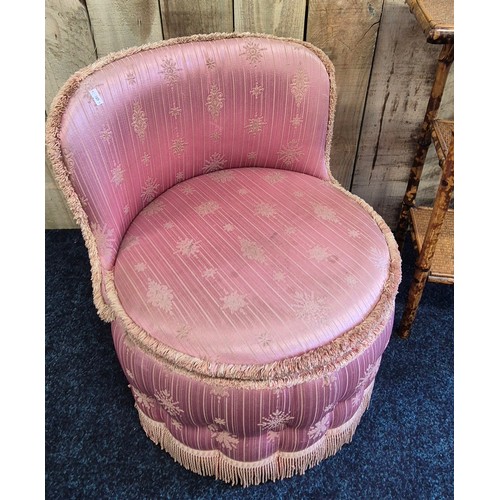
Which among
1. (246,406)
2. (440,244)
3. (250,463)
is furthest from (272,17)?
(250,463)

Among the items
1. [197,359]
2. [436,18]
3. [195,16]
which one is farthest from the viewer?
[195,16]

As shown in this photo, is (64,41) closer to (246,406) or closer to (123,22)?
(123,22)

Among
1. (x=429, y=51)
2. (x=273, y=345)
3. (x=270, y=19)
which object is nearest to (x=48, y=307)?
(x=273, y=345)

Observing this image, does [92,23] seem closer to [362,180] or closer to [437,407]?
[362,180]

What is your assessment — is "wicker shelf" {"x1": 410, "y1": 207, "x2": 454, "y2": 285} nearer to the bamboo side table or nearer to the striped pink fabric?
the bamboo side table

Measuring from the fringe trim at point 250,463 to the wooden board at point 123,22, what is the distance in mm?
825

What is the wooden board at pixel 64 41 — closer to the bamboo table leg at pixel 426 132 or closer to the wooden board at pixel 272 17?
the wooden board at pixel 272 17

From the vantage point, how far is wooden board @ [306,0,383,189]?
1.04m

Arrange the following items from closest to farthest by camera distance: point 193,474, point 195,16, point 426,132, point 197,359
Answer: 1. point 197,359
2. point 193,474
3. point 195,16
4. point 426,132

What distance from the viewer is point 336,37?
3.57 feet

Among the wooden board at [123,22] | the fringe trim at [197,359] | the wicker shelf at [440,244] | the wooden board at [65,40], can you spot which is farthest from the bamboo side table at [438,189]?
the wooden board at [65,40]

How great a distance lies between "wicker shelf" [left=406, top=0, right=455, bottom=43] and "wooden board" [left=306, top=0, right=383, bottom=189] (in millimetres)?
155

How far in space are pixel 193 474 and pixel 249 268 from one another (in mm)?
458

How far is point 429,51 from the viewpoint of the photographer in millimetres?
1121
